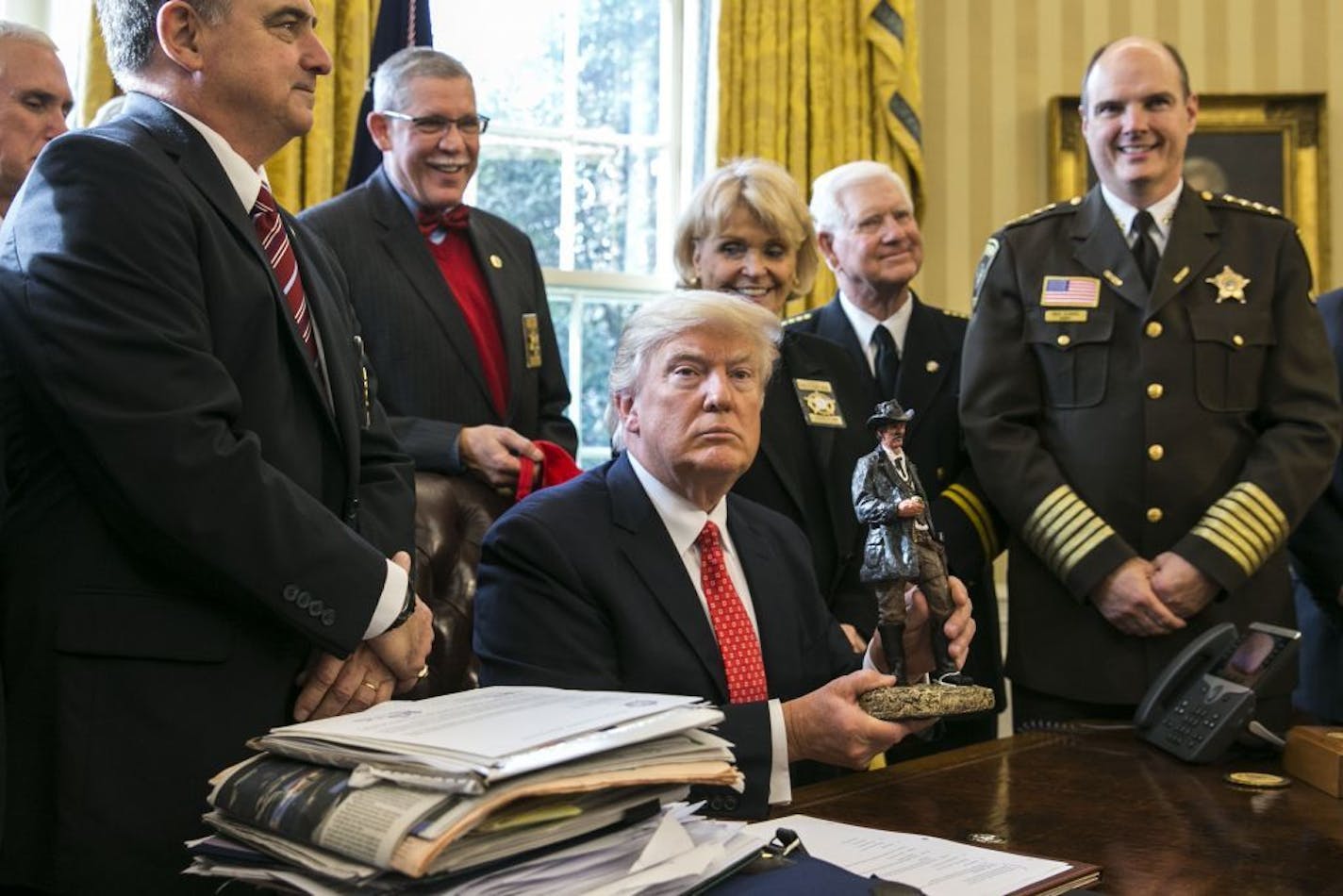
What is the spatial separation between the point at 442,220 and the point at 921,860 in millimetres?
2301

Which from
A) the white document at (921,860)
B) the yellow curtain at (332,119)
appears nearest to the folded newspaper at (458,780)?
the white document at (921,860)

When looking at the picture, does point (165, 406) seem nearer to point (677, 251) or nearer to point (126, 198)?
point (126, 198)

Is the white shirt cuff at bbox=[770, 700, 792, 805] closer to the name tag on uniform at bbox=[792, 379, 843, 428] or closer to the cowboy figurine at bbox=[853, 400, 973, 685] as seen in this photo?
the cowboy figurine at bbox=[853, 400, 973, 685]

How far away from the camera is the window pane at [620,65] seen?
5.92 meters

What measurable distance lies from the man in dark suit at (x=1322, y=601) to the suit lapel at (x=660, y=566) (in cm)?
194

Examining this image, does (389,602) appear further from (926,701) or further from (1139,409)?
(1139,409)

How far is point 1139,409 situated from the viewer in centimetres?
338

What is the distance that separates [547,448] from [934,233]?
334 centimetres

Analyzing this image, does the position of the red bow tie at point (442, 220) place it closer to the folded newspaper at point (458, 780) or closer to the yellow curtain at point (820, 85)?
the yellow curtain at point (820, 85)

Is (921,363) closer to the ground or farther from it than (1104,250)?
closer to the ground

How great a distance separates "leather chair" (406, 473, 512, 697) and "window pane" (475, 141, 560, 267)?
2.95 m

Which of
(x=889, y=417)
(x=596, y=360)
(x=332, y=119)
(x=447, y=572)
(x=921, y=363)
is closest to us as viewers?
(x=889, y=417)

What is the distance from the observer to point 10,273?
187cm

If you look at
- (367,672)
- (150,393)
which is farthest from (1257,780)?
(150,393)
